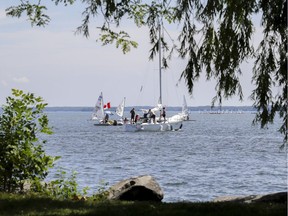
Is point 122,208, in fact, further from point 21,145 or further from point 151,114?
point 151,114

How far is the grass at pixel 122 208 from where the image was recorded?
36.2 feet

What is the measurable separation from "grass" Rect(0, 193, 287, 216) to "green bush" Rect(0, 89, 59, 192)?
118 cm

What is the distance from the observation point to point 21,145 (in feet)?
45.9

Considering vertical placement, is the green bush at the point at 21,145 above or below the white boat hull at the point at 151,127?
above

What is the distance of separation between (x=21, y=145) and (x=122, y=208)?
3458mm

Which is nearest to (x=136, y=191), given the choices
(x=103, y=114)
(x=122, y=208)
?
(x=122, y=208)

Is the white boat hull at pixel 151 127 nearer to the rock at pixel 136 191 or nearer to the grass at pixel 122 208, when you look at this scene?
the rock at pixel 136 191

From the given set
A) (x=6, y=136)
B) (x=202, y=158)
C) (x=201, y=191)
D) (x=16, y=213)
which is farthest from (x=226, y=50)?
(x=202, y=158)

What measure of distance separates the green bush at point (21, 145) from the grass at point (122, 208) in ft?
3.89

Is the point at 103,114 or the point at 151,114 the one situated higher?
the point at 151,114

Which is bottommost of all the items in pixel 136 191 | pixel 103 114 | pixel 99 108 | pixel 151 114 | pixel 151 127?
pixel 151 127

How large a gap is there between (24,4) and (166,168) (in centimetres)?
2142

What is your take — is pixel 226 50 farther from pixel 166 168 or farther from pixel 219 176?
pixel 166 168

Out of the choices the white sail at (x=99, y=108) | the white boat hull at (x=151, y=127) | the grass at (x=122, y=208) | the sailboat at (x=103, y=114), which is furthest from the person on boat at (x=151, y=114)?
the grass at (x=122, y=208)
